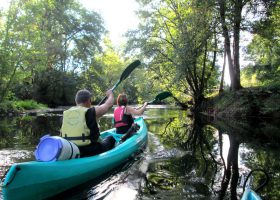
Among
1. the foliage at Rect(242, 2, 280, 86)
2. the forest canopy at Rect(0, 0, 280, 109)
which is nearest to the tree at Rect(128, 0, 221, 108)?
the forest canopy at Rect(0, 0, 280, 109)

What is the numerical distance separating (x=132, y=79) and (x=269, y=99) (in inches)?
1410

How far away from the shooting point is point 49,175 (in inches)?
137

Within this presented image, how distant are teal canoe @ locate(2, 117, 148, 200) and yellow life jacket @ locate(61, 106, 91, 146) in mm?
352

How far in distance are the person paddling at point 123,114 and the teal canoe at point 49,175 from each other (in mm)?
1952

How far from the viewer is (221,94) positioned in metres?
16.3

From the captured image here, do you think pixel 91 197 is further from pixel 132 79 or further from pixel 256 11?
pixel 132 79

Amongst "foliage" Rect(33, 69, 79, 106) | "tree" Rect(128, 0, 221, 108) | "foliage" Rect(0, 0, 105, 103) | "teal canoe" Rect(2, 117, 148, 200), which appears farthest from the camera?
"foliage" Rect(33, 69, 79, 106)

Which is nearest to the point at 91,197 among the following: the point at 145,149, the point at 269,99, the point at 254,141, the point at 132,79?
the point at 145,149

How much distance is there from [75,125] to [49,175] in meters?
0.87

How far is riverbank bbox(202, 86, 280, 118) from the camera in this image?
43.2ft

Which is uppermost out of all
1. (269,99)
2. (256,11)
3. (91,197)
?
(256,11)

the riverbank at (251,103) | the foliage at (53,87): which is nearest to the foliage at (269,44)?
the riverbank at (251,103)

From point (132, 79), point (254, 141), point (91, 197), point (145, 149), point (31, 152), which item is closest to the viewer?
point (91, 197)

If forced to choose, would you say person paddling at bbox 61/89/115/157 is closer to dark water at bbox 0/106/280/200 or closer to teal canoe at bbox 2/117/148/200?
teal canoe at bbox 2/117/148/200
